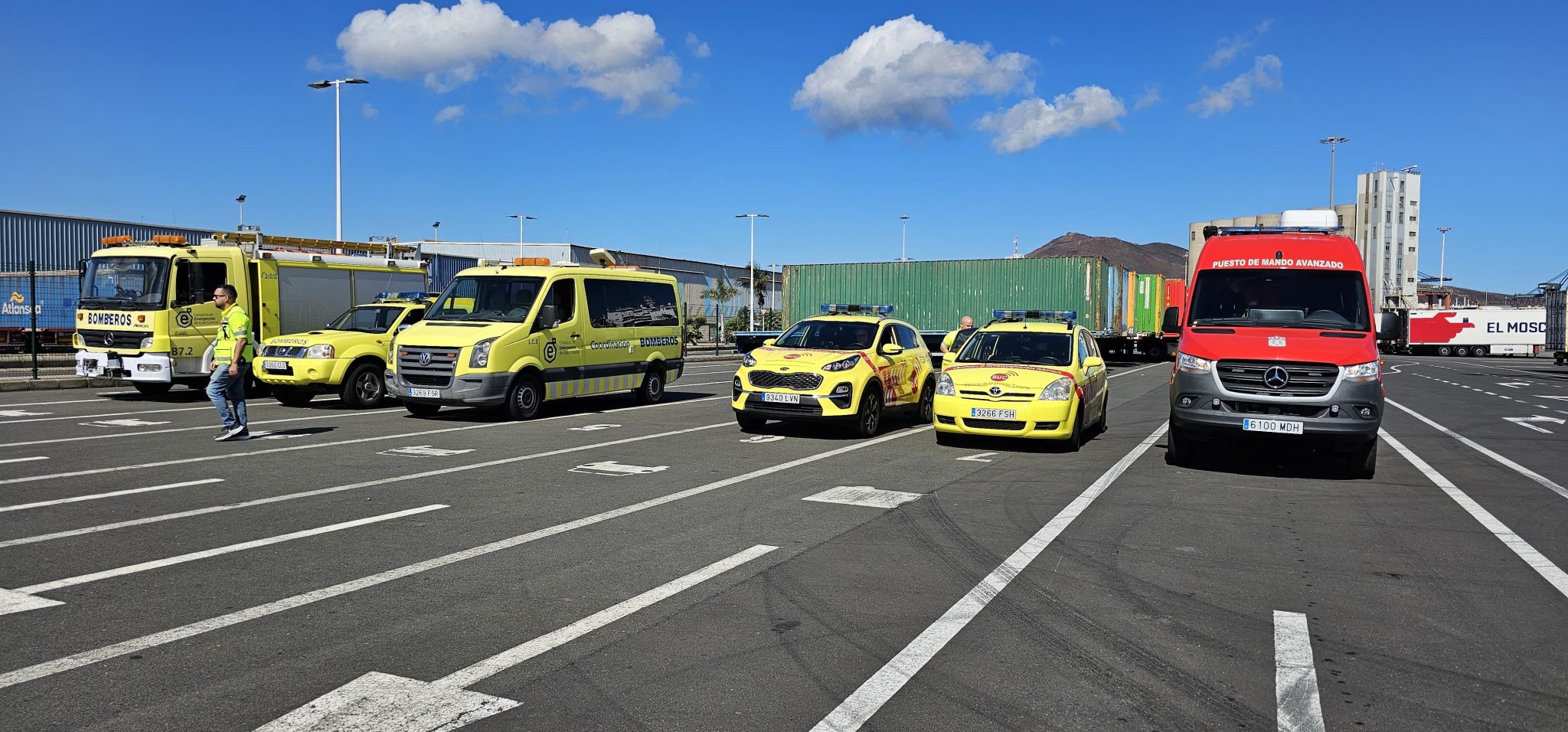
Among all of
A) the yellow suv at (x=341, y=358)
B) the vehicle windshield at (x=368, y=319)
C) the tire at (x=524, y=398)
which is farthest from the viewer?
the vehicle windshield at (x=368, y=319)

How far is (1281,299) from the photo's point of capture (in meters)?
11.3

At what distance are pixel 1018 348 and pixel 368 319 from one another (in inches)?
424

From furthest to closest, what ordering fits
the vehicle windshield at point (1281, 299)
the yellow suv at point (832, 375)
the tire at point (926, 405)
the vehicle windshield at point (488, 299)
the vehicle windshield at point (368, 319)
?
1. the vehicle windshield at point (368, 319)
2. the tire at point (926, 405)
3. the vehicle windshield at point (488, 299)
4. the yellow suv at point (832, 375)
5. the vehicle windshield at point (1281, 299)

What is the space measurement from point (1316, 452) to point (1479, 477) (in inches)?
81.4

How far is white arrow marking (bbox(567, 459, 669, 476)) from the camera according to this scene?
10133mm

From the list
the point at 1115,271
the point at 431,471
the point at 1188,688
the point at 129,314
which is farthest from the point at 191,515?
the point at 1115,271

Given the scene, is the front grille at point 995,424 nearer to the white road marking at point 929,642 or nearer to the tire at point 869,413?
the tire at point 869,413

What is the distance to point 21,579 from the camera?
5.75m

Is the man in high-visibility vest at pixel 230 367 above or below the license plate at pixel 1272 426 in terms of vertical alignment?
above

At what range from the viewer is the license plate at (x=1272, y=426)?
10023 millimetres

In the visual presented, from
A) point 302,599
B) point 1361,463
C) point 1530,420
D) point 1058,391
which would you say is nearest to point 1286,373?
point 1361,463

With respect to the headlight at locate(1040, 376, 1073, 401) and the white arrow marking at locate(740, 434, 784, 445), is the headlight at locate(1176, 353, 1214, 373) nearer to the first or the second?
the headlight at locate(1040, 376, 1073, 401)

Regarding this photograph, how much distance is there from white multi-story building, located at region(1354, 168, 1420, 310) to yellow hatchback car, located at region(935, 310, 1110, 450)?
86.4 m

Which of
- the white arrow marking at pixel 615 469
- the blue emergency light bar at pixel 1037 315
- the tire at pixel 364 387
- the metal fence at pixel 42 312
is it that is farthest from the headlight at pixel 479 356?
the metal fence at pixel 42 312
